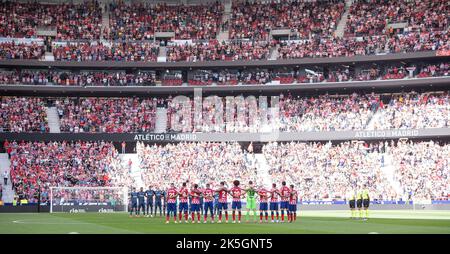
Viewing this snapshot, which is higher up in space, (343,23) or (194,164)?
(343,23)

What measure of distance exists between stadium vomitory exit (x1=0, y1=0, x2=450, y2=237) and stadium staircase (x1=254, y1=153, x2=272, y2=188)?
0.60ft

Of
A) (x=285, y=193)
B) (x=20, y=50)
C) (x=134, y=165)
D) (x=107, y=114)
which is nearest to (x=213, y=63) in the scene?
(x=107, y=114)

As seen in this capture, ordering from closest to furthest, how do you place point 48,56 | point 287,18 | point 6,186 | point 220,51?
point 6,186, point 48,56, point 220,51, point 287,18

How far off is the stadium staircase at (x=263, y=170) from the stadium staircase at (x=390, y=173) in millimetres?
11467

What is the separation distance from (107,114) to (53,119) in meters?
5.93

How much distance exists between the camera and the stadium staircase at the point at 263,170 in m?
68.9

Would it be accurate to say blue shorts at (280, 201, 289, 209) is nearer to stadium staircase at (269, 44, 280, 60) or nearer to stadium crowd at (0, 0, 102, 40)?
stadium staircase at (269, 44, 280, 60)

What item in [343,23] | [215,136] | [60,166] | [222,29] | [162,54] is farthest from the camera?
[222,29]

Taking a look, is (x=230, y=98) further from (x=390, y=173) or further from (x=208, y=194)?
(x=208, y=194)

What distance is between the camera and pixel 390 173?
224ft

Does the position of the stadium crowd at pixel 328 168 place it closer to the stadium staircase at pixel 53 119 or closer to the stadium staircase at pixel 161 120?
the stadium staircase at pixel 161 120

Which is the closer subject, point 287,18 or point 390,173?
point 390,173

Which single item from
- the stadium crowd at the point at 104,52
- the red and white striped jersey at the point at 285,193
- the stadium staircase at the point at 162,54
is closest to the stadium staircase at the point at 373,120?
the stadium staircase at the point at 162,54
